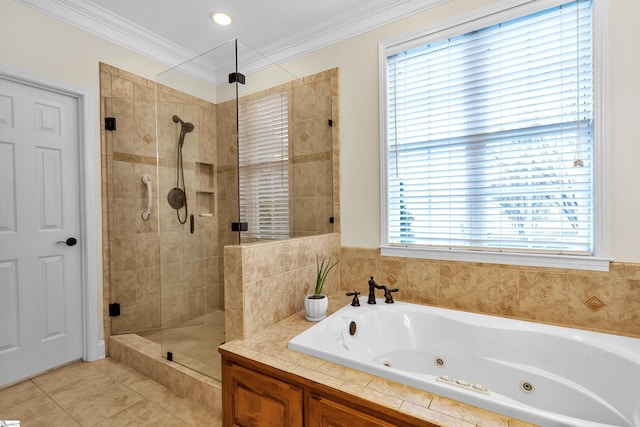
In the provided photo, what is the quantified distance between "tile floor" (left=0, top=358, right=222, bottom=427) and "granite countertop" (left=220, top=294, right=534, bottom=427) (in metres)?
0.57

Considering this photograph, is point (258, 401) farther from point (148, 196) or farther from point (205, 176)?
point (148, 196)

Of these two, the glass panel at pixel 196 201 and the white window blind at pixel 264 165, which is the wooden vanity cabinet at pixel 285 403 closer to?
the glass panel at pixel 196 201

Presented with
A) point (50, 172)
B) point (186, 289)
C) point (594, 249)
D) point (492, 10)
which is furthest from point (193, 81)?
point (594, 249)

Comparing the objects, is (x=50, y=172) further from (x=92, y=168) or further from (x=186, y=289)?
(x=186, y=289)

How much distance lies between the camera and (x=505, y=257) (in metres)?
1.86

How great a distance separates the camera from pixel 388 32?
7.34 ft

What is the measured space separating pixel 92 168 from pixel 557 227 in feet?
10.7

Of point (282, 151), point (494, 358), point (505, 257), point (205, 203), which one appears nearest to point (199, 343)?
point (205, 203)

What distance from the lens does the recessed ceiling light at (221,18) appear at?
233 cm

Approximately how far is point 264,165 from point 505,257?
1.64 meters

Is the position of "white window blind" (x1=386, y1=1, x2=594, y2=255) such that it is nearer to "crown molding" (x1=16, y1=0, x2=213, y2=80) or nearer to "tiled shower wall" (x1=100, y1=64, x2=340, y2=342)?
"tiled shower wall" (x1=100, y1=64, x2=340, y2=342)

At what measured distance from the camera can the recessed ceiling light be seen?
2326 millimetres

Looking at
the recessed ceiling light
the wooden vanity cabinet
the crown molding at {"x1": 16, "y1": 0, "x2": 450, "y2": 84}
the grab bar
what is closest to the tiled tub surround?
the wooden vanity cabinet

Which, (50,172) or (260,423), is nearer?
(260,423)
